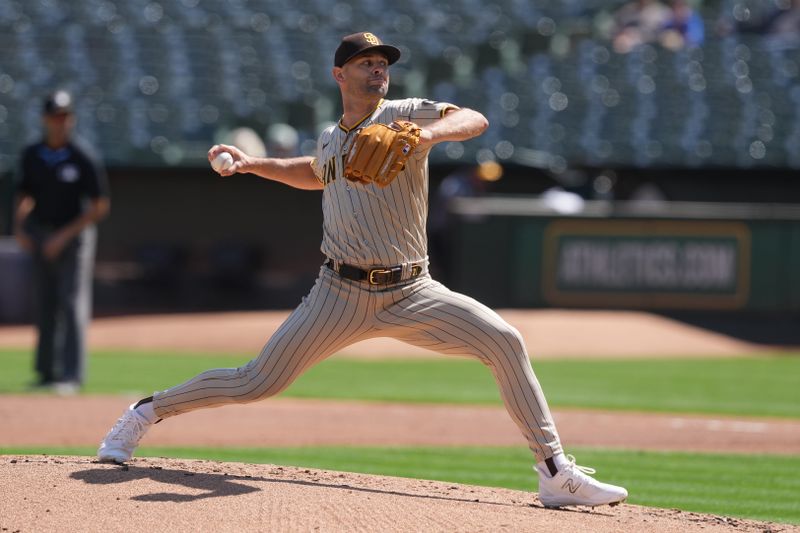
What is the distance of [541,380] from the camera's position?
11.2 metres

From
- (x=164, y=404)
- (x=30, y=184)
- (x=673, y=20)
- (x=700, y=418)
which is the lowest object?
(x=700, y=418)

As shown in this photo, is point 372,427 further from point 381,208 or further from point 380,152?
point 380,152

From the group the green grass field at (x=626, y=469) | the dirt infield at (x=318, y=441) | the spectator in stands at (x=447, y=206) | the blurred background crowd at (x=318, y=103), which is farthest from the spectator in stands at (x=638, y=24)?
the green grass field at (x=626, y=469)

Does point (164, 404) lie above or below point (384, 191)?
below

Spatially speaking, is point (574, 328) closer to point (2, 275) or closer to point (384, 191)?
point (2, 275)

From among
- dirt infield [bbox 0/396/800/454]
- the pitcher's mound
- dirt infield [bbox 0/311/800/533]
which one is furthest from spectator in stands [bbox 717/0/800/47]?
the pitcher's mound

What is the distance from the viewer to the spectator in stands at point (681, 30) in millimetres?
18719

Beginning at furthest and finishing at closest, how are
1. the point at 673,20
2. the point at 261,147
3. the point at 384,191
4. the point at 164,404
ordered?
1. the point at 673,20
2. the point at 261,147
3. the point at 164,404
4. the point at 384,191

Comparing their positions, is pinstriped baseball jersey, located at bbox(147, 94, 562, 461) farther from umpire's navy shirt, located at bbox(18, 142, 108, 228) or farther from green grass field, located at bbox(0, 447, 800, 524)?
umpire's navy shirt, located at bbox(18, 142, 108, 228)

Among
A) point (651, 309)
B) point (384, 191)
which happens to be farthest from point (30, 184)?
point (651, 309)

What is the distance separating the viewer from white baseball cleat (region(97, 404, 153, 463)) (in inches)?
201

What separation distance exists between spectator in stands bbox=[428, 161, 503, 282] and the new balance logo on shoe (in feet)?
36.9

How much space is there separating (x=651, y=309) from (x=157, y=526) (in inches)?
482

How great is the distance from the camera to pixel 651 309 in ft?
51.6
